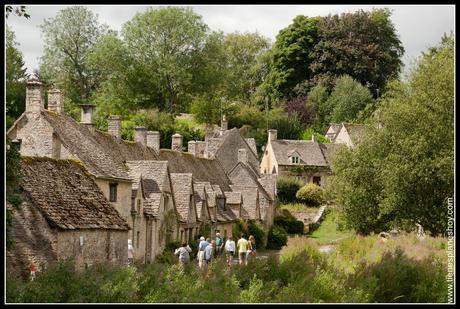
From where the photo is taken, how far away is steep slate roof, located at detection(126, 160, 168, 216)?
44688mm

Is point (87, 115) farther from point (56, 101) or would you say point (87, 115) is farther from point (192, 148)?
point (192, 148)

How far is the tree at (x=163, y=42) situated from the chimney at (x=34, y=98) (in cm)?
5245

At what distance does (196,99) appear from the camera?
98.5 metres

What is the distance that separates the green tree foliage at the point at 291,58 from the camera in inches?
4594

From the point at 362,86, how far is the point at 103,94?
36.5 m

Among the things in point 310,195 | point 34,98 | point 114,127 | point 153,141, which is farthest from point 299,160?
point 34,98

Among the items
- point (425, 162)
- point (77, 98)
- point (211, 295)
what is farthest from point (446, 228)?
point (77, 98)

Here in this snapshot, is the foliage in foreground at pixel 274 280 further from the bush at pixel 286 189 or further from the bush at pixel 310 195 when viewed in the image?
the bush at pixel 286 189

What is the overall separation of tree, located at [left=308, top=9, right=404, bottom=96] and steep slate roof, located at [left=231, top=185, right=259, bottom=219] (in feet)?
152

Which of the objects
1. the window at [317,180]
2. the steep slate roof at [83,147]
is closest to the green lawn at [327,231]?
the window at [317,180]

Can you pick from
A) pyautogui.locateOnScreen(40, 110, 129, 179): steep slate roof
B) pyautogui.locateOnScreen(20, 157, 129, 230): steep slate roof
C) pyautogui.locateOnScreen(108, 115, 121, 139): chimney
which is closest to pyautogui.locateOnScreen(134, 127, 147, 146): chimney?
pyautogui.locateOnScreen(108, 115, 121, 139): chimney

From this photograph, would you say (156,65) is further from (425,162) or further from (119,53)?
(425,162)

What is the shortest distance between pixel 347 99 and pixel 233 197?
1781 inches

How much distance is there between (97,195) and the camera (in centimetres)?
3622
